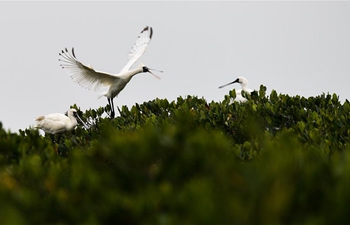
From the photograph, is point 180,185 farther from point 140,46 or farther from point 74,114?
point 140,46

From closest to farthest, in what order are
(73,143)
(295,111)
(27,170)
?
1. (27,170)
2. (295,111)
3. (73,143)

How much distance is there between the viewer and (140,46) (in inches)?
741

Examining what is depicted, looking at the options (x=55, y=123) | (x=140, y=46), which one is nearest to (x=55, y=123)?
(x=55, y=123)

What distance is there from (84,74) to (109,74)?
0.66 meters

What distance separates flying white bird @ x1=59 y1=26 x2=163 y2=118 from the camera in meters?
15.9

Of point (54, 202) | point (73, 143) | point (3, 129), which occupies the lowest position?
point (54, 202)

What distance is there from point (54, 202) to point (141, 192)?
1.94 feet

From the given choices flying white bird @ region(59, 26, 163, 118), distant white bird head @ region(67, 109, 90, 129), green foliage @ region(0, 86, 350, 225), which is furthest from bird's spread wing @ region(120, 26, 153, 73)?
green foliage @ region(0, 86, 350, 225)

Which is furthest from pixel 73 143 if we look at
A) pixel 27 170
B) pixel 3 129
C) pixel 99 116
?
pixel 27 170

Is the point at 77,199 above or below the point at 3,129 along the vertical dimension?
below

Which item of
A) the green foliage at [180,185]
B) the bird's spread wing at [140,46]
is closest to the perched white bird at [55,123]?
the bird's spread wing at [140,46]

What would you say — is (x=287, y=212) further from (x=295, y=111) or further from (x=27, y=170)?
(x=295, y=111)

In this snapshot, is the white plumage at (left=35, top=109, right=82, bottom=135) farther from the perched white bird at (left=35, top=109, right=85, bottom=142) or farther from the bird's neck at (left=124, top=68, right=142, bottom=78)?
the bird's neck at (left=124, top=68, right=142, bottom=78)

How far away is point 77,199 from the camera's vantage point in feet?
12.1
